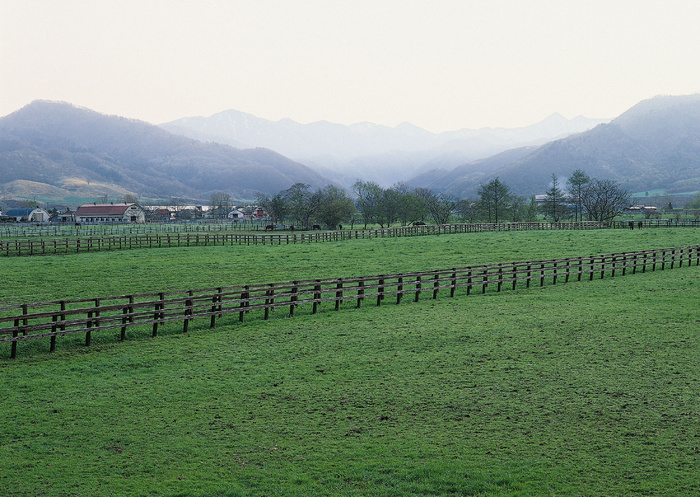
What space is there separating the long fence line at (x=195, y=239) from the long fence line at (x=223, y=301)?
2674 cm

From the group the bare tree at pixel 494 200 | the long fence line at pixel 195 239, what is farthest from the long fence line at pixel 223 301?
the bare tree at pixel 494 200

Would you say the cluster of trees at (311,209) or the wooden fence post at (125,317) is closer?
the wooden fence post at (125,317)

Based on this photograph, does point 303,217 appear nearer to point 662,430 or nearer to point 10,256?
point 10,256

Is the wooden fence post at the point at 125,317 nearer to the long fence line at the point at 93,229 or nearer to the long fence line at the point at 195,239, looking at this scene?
the long fence line at the point at 195,239

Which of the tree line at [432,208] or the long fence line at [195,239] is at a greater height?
the tree line at [432,208]

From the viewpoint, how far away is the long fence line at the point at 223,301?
A: 17.7m

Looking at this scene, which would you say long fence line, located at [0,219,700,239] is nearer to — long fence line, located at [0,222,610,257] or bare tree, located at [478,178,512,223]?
long fence line, located at [0,222,610,257]

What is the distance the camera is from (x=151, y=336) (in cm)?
1958

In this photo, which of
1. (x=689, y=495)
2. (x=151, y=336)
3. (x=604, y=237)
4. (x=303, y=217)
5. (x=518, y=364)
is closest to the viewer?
(x=689, y=495)

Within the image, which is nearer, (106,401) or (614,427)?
(614,427)

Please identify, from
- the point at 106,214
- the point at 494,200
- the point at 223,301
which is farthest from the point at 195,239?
the point at 106,214

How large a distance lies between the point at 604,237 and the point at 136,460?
6357cm

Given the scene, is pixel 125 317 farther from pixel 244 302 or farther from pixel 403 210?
pixel 403 210

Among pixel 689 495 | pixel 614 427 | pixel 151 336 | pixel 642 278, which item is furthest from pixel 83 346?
pixel 642 278
